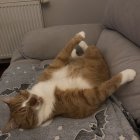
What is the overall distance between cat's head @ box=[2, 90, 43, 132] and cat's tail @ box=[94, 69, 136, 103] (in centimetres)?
31

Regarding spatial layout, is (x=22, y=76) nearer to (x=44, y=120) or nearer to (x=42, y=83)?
(x=42, y=83)

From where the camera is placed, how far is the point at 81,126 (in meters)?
1.20

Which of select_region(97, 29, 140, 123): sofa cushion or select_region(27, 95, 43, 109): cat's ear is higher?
select_region(97, 29, 140, 123): sofa cushion

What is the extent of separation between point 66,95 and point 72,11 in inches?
46.2

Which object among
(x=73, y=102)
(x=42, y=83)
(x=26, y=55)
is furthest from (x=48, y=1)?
(x=73, y=102)

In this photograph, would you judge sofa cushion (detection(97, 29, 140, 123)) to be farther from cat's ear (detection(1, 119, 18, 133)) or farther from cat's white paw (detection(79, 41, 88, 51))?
cat's ear (detection(1, 119, 18, 133))

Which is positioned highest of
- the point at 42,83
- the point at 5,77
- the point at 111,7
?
the point at 111,7

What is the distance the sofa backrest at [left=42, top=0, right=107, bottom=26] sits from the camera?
2.23 m

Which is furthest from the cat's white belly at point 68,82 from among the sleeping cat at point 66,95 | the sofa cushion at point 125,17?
the sofa cushion at point 125,17

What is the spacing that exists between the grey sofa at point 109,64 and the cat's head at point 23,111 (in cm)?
3

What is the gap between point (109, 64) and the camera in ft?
4.80

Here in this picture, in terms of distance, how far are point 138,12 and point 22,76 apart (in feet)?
2.72

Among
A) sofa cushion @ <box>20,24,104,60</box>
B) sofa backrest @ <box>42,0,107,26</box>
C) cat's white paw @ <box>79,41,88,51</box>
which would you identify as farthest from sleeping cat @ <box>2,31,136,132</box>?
sofa backrest @ <box>42,0,107,26</box>

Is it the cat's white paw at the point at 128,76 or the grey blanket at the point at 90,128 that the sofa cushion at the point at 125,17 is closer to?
the cat's white paw at the point at 128,76
